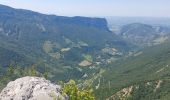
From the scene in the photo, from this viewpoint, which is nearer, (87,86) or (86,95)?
(86,95)

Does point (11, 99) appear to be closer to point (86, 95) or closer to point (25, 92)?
point (25, 92)

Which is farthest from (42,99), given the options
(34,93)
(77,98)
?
(77,98)

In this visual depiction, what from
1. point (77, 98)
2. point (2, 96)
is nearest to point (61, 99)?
point (77, 98)

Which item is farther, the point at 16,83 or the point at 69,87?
the point at 16,83

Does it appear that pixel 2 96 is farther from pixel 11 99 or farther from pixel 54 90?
pixel 54 90
